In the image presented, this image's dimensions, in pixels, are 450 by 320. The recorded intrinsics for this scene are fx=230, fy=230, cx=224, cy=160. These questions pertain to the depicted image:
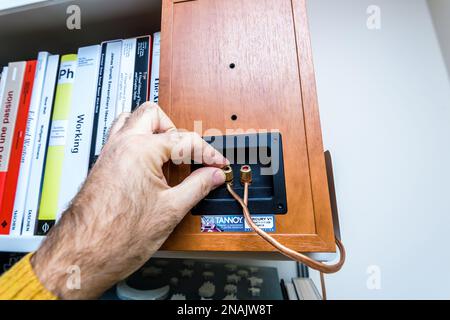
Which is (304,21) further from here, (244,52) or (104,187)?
(104,187)

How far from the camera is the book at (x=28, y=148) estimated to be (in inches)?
17.5

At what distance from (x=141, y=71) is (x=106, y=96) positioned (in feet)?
0.29

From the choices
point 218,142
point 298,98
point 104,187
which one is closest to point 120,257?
point 104,187

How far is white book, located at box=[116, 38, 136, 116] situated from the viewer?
1.51 ft

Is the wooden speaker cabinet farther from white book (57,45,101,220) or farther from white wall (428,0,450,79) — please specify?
white wall (428,0,450,79)

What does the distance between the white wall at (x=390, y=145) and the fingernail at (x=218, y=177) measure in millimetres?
450

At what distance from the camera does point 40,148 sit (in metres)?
0.47

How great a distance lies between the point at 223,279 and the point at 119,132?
0.42 m

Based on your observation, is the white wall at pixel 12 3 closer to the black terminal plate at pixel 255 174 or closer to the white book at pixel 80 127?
the white book at pixel 80 127

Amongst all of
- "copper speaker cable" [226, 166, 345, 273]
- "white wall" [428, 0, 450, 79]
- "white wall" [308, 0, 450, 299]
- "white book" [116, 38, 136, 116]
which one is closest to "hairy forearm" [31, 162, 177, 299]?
"copper speaker cable" [226, 166, 345, 273]

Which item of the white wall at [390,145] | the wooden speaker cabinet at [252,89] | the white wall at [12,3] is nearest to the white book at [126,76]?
the wooden speaker cabinet at [252,89]

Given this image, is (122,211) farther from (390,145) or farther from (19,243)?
(390,145)

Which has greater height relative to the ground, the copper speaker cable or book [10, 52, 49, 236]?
book [10, 52, 49, 236]

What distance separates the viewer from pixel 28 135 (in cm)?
48
